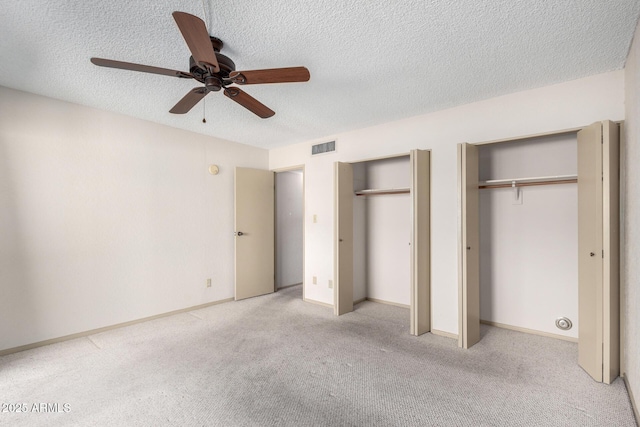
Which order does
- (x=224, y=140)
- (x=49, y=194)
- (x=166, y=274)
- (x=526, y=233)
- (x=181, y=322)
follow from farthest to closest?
(x=224, y=140)
(x=166, y=274)
(x=181, y=322)
(x=526, y=233)
(x=49, y=194)

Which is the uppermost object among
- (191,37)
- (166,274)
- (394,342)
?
(191,37)

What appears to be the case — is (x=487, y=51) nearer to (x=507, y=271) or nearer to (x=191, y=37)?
(x=191, y=37)

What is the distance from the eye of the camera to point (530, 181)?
316 centimetres

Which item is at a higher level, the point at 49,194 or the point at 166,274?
the point at 49,194

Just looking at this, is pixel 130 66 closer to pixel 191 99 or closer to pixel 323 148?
pixel 191 99

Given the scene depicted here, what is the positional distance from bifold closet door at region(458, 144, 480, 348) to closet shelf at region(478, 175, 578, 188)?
363 mm

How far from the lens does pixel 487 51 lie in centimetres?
212

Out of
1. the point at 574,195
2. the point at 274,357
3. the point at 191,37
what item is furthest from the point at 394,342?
the point at 191,37

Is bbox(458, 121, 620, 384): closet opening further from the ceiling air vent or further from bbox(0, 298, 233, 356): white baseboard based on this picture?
bbox(0, 298, 233, 356): white baseboard

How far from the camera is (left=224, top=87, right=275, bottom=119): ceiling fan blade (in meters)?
2.08

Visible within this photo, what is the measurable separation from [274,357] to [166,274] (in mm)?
2013

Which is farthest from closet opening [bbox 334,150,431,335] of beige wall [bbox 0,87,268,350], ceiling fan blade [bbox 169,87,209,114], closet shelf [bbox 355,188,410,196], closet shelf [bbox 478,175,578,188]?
ceiling fan blade [bbox 169,87,209,114]

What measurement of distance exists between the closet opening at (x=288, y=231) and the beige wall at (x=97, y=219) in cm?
114

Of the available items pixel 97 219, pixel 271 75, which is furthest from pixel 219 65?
pixel 97 219
